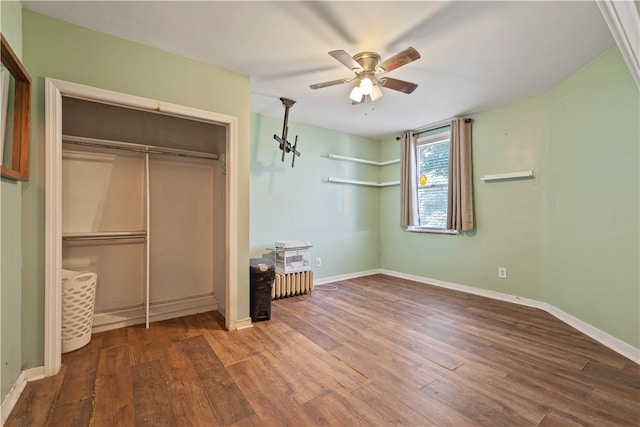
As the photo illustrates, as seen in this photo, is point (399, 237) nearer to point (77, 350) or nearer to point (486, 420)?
point (486, 420)

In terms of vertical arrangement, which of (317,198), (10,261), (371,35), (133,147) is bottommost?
(10,261)

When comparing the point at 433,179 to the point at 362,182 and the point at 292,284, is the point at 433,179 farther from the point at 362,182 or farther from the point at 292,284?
the point at 292,284

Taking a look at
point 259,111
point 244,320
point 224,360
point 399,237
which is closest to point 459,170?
point 399,237

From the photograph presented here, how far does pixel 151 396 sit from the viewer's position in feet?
5.25

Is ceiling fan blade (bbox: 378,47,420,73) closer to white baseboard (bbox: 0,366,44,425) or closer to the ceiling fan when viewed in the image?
the ceiling fan

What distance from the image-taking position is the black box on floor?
2.70 meters

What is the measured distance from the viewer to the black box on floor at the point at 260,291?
8.86 feet

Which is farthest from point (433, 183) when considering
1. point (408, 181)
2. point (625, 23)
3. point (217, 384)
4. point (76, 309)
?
point (76, 309)

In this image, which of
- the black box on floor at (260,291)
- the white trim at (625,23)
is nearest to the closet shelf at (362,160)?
the black box on floor at (260,291)

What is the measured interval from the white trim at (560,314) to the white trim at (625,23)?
200cm

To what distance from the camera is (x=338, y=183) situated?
14.6ft

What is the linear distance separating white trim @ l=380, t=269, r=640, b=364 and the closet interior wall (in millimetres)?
3054

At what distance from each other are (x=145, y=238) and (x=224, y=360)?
4.82 ft

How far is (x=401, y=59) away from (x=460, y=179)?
2.25 meters
